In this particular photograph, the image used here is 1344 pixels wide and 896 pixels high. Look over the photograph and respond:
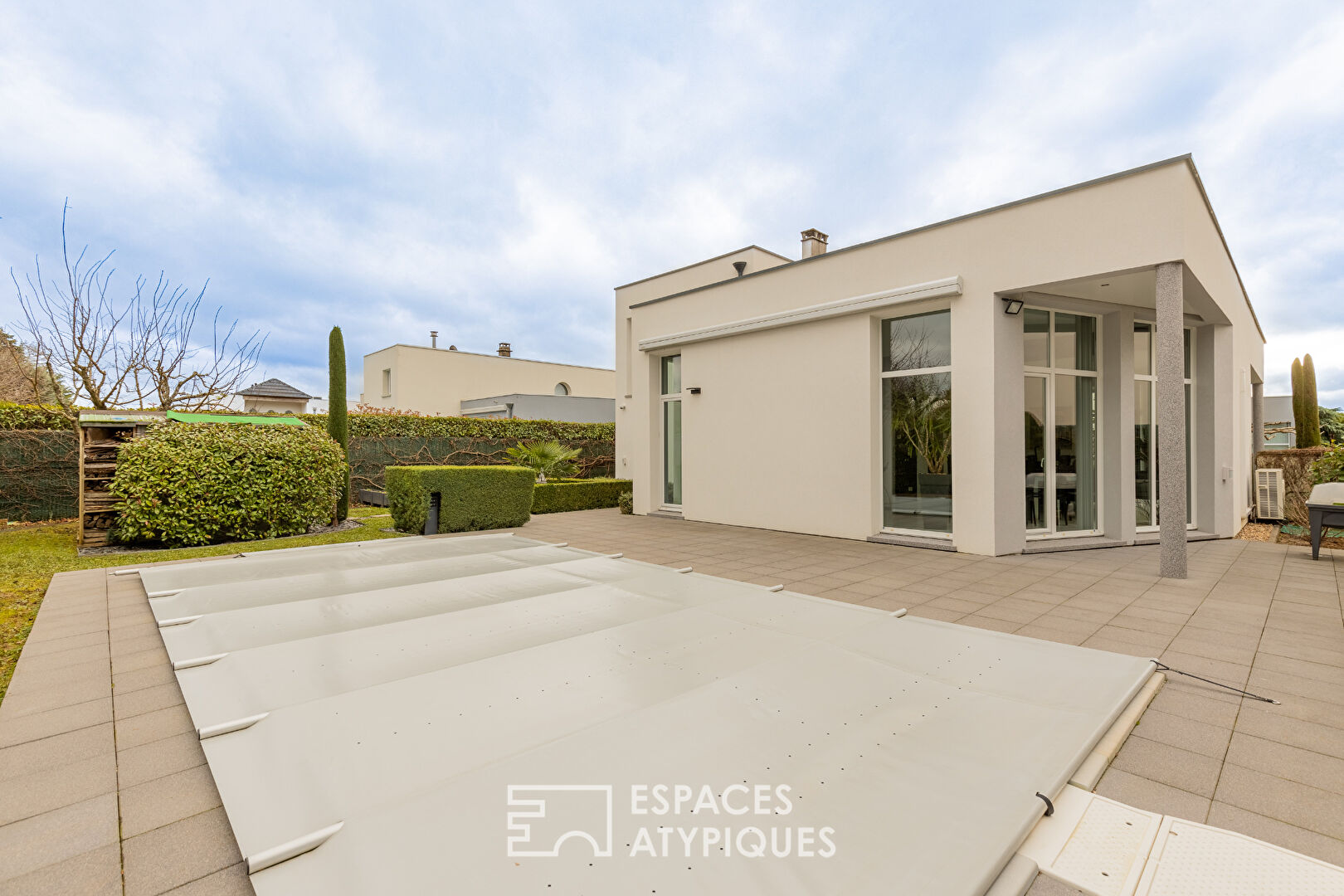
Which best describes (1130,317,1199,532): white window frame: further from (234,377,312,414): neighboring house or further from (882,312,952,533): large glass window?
(234,377,312,414): neighboring house

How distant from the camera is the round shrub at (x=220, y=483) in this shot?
7.32 metres

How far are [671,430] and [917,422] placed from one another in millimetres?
4857

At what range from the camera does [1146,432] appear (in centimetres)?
823

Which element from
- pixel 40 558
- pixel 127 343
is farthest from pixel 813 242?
pixel 127 343

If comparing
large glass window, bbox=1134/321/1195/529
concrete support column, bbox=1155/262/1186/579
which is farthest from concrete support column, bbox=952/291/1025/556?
large glass window, bbox=1134/321/1195/529

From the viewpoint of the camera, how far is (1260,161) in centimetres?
1189

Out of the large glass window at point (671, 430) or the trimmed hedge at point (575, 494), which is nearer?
the large glass window at point (671, 430)

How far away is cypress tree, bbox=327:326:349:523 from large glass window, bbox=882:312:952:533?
350 inches

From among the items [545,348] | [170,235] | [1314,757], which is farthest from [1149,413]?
[545,348]

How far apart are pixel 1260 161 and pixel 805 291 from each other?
11128 millimetres

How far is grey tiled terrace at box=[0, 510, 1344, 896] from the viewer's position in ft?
5.78

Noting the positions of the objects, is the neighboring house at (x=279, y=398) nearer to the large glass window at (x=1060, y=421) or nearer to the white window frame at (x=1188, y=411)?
the large glass window at (x=1060, y=421)

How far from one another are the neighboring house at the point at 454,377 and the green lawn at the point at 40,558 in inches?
646

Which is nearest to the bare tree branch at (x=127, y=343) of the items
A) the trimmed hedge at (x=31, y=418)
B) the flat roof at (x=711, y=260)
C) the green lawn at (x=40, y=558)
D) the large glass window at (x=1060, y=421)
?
the trimmed hedge at (x=31, y=418)
